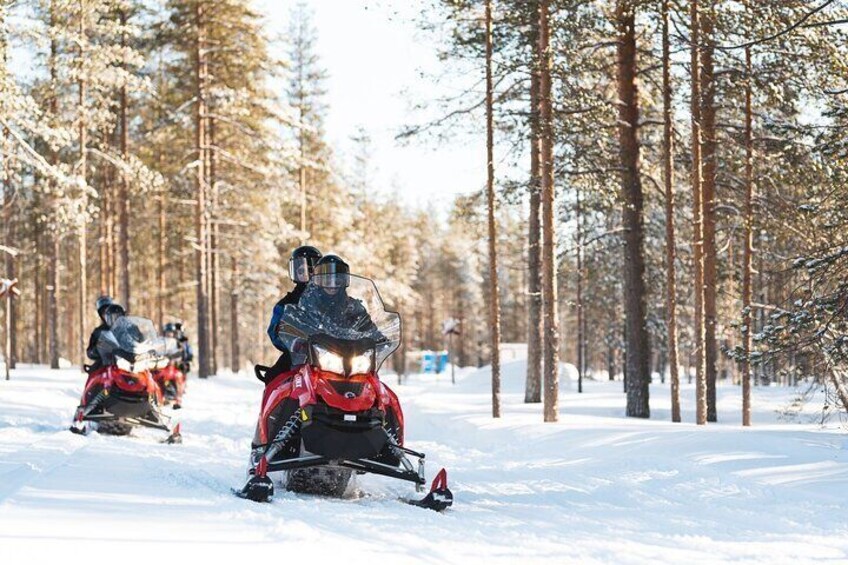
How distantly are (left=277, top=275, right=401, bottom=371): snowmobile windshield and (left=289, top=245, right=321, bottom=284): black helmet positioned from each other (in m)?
0.73

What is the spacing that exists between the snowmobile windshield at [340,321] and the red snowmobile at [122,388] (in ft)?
18.0

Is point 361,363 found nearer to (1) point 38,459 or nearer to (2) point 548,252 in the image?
(1) point 38,459

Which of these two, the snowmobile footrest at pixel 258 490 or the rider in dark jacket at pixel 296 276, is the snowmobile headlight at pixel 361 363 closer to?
the snowmobile footrest at pixel 258 490

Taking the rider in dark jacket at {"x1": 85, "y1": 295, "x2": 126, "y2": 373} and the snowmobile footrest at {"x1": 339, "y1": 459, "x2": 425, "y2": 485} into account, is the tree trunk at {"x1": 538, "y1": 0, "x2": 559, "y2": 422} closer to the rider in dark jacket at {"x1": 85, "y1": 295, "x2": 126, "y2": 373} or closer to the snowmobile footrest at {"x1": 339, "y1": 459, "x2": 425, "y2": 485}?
the rider in dark jacket at {"x1": 85, "y1": 295, "x2": 126, "y2": 373}

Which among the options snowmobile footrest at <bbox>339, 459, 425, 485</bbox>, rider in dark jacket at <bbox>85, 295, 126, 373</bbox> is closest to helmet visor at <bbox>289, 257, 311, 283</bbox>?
snowmobile footrest at <bbox>339, 459, 425, 485</bbox>

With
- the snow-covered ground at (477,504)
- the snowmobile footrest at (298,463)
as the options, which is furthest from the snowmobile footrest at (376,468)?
the snow-covered ground at (477,504)

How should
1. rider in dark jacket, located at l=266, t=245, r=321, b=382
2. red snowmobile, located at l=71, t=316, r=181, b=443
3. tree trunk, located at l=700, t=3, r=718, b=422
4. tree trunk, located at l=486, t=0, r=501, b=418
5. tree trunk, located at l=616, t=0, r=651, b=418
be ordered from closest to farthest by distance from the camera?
rider in dark jacket, located at l=266, t=245, r=321, b=382, red snowmobile, located at l=71, t=316, r=181, b=443, tree trunk, located at l=486, t=0, r=501, b=418, tree trunk, located at l=700, t=3, r=718, b=422, tree trunk, located at l=616, t=0, r=651, b=418

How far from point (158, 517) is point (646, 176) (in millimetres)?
14858

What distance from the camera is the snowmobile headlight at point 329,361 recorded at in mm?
7039

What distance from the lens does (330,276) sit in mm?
7672

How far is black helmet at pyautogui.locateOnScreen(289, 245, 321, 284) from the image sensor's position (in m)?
8.48

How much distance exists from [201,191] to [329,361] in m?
22.7

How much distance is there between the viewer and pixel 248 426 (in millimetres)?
15445

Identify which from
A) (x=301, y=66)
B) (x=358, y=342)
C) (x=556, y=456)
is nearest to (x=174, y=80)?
(x=301, y=66)
